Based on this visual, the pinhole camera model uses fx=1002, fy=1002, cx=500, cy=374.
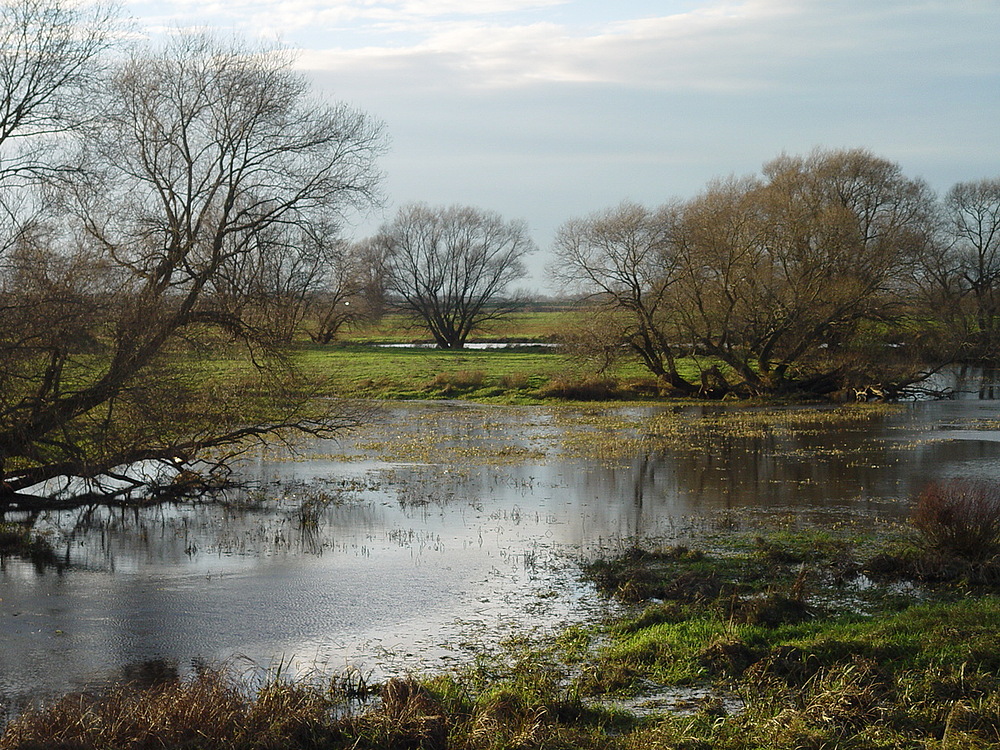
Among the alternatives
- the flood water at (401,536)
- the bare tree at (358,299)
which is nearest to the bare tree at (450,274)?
the bare tree at (358,299)

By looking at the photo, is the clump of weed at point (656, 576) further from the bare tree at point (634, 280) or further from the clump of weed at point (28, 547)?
the bare tree at point (634, 280)

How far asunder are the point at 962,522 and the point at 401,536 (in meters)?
8.17

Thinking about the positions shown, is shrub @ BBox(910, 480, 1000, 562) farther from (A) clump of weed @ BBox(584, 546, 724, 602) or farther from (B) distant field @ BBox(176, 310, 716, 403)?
(B) distant field @ BBox(176, 310, 716, 403)

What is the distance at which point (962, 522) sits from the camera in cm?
1245

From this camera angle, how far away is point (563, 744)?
7156mm

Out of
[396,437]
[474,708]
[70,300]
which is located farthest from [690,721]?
[396,437]

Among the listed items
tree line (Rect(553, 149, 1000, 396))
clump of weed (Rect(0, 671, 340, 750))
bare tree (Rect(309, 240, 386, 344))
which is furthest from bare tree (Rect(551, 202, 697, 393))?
clump of weed (Rect(0, 671, 340, 750))

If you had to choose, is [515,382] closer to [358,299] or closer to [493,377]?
[493,377]

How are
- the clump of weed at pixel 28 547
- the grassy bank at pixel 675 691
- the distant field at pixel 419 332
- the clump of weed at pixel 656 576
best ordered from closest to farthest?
1. the grassy bank at pixel 675 691
2. the clump of weed at pixel 656 576
3. the clump of weed at pixel 28 547
4. the distant field at pixel 419 332

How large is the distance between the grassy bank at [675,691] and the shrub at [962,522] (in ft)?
1.94

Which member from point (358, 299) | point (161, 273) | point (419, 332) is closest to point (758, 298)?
point (161, 273)

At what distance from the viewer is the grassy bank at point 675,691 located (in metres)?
7.20

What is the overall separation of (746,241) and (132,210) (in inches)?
1132

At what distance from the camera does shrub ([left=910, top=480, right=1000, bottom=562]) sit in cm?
1233
